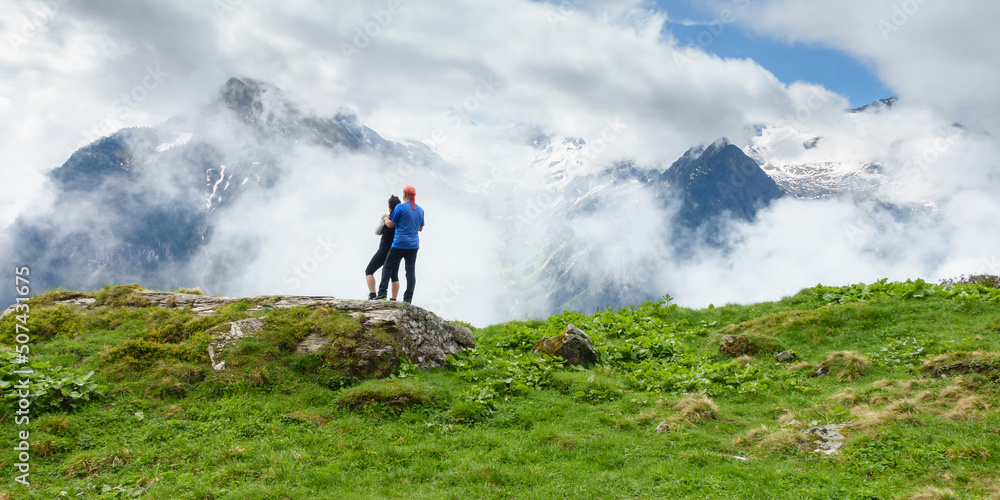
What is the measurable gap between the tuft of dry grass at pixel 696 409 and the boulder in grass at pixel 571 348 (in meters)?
4.69

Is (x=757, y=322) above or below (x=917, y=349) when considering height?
above

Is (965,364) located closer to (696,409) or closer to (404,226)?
(696,409)

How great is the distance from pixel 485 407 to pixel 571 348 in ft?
17.6

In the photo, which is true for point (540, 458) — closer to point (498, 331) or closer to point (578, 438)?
point (578, 438)

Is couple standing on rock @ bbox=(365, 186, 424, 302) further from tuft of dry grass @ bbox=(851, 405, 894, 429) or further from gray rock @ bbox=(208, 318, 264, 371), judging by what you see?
tuft of dry grass @ bbox=(851, 405, 894, 429)

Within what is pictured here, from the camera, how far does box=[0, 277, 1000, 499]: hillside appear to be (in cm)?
872

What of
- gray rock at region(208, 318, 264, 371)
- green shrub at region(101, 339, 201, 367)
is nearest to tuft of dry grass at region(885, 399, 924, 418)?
gray rock at region(208, 318, 264, 371)

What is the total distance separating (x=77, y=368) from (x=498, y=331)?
1492 cm

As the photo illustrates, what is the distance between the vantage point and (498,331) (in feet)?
75.0

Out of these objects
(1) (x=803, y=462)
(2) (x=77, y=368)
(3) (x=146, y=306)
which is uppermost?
(3) (x=146, y=306)

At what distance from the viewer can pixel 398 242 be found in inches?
685

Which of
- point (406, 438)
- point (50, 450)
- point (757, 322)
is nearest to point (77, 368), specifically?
point (50, 450)

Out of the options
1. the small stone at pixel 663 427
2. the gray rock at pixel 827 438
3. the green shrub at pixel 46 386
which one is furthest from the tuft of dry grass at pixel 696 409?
the green shrub at pixel 46 386

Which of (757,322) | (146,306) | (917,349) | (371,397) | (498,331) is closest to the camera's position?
(371,397)
